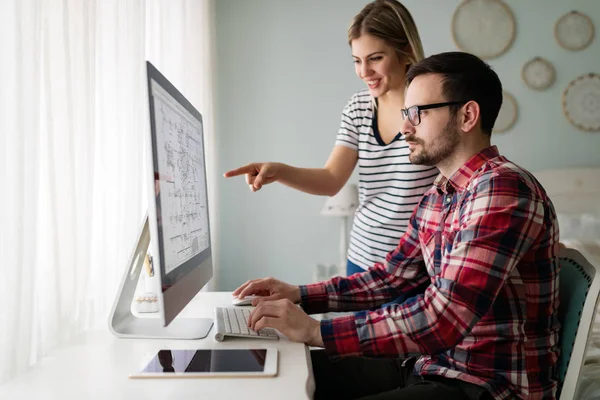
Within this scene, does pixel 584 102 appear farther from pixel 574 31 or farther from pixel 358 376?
pixel 358 376

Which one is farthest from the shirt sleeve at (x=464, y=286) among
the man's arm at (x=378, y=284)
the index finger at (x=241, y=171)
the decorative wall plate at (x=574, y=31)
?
the decorative wall plate at (x=574, y=31)

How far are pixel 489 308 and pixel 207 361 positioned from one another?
1.73 ft

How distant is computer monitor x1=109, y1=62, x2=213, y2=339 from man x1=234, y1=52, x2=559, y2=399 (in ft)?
0.64

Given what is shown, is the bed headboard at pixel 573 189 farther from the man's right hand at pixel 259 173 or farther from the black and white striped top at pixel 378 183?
the man's right hand at pixel 259 173

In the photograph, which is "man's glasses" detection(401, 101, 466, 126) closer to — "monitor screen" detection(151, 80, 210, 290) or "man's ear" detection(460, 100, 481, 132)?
"man's ear" detection(460, 100, 481, 132)

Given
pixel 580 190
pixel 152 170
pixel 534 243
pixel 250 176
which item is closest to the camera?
pixel 152 170

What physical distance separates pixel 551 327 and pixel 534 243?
0.62ft

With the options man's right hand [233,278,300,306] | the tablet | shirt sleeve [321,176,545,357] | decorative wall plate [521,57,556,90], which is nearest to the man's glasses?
shirt sleeve [321,176,545,357]

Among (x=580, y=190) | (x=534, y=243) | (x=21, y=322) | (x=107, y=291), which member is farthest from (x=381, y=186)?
(x=580, y=190)

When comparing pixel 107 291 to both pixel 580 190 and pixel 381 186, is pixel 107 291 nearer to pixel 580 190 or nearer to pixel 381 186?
pixel 381 186

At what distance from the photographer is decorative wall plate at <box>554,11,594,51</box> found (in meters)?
3.44

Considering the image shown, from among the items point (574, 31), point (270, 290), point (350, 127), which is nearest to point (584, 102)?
point (574, 31)

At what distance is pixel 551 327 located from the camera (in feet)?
3.58

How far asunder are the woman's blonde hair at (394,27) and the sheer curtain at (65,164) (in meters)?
0.78
